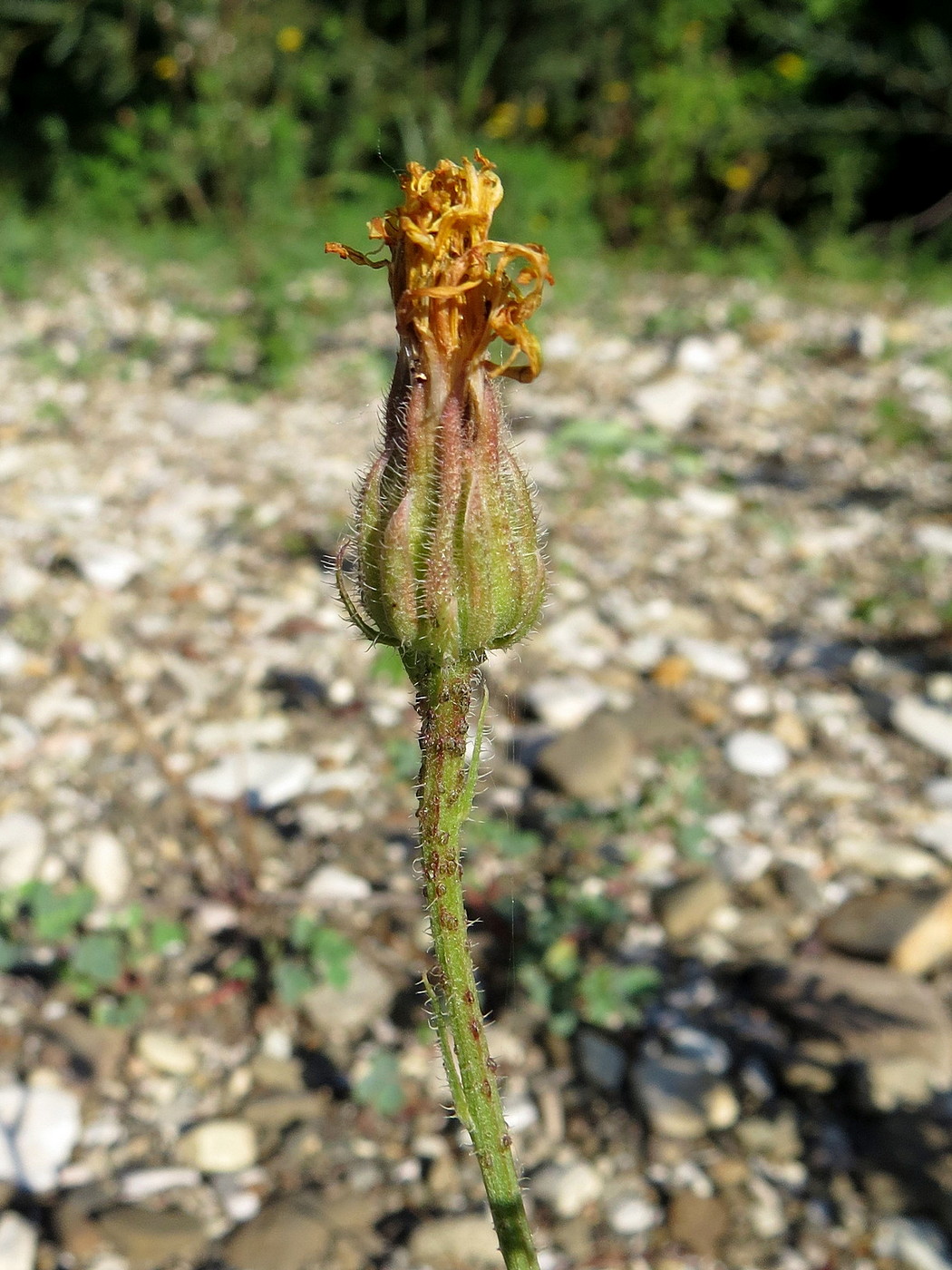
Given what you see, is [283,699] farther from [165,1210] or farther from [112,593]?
[165,1210]

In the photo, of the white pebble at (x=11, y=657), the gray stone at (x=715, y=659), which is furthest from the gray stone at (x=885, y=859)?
the white pebble at (x=11, y=657)

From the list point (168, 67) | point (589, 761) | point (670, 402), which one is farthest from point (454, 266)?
point (168, 67)

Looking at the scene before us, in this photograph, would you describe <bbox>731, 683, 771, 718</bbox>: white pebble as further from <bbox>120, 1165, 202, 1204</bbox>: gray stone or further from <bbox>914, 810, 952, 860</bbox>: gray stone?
<bbox>120, 1165, 202, 1204</bbox>: gray stone

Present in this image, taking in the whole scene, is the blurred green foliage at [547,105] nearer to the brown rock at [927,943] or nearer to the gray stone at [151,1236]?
the brown rock at [927,943]

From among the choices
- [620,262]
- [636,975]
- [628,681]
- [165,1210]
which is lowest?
[165,1210]

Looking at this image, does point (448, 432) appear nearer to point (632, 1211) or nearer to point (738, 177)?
point (632, 1211)

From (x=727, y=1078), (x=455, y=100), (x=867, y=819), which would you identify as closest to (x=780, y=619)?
(x=867, y=819)

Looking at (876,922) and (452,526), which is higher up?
(452,526)
